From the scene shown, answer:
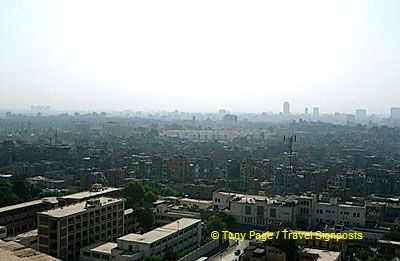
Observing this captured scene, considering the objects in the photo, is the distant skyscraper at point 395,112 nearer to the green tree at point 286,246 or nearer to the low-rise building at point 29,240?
the green tree at point 286,246

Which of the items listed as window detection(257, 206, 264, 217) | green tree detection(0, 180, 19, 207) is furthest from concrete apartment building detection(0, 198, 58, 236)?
window detection(257, 206, 264, 217)

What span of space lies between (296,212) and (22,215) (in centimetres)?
824

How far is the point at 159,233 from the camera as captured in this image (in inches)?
466

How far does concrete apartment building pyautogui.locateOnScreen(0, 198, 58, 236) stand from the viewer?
13609 mm

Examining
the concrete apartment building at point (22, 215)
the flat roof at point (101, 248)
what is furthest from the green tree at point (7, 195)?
the flat roof at point (101, 248)

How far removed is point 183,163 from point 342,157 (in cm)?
1491

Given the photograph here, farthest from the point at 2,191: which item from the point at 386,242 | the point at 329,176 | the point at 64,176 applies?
the point at 329,176

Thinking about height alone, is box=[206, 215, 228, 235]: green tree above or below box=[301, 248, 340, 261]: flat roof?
below

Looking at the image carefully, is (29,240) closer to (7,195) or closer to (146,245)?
A: (146,245)

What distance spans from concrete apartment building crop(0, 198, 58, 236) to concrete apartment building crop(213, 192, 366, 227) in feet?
18.8

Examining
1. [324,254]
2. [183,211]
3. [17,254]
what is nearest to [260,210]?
[183,211]

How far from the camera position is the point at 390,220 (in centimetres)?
1669

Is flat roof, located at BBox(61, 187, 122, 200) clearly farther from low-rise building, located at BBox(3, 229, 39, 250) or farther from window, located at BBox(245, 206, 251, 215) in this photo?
window, located at BBox(245, 206, 251, 215)

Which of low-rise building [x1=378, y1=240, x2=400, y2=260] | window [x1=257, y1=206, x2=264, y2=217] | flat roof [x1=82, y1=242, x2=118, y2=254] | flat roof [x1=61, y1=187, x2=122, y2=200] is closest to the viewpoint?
flat roof [x1=82, y1=242, x2=118, y2=254]
